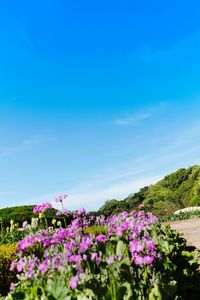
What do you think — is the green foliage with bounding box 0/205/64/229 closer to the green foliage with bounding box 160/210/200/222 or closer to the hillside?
the green foliage with bounding box 160/210/200/222

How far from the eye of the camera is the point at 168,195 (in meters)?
30.1

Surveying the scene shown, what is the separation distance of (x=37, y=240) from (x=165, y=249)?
2.26 meters

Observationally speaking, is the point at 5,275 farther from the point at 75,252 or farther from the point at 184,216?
the point at 184,216

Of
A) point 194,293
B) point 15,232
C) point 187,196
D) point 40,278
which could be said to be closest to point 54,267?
point 40,278

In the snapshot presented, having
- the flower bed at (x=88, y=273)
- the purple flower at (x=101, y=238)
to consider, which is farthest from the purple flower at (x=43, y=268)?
the purple flower at (x=101, y=238)

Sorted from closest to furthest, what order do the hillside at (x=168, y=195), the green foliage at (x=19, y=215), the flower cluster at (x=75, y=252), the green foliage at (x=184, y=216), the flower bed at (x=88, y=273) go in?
the flower bed at (x=88, y=273) < the flower cluster at (x=75, y=252) < the green foliage at (x=19, y=215) < the green foliage at (x=184, y=216) < the hillside at (x=168, y=195)

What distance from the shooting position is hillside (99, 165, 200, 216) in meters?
27.9

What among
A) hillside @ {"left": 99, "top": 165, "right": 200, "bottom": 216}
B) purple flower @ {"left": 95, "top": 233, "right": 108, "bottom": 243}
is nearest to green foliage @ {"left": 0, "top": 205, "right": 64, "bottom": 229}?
hillside @ {"left": 99, "top": 165, "right": 200, "bottom": 216}

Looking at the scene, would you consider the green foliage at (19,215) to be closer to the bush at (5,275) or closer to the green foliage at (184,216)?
the green foliage at (184,216)

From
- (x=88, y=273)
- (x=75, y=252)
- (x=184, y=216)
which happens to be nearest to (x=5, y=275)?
(x=75, y=252)

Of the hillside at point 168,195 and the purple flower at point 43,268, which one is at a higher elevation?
the hillside at point 168,195

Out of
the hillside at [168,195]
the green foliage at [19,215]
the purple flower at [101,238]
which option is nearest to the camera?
the purple flower at [101,238]

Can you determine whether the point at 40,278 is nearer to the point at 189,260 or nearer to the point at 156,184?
the point at 189,260

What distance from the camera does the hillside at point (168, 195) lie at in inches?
1097
